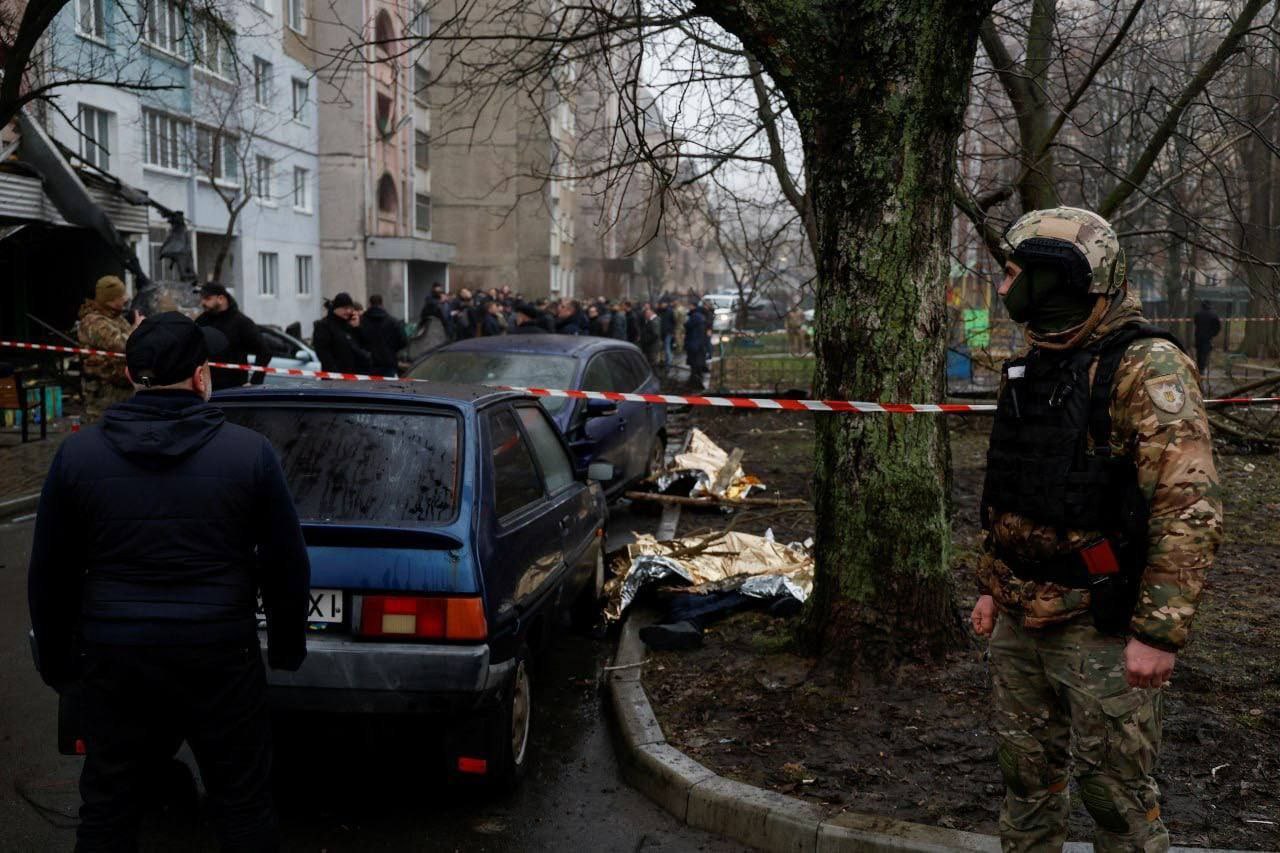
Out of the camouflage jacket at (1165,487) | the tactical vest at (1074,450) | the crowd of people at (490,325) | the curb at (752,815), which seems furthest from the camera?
the crowd of people at (490,325)

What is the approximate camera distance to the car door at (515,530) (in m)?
4.27

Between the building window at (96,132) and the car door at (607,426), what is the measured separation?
17.6m

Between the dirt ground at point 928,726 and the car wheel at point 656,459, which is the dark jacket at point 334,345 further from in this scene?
the dirt ground at point 928,726

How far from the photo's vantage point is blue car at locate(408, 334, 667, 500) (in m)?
9.22

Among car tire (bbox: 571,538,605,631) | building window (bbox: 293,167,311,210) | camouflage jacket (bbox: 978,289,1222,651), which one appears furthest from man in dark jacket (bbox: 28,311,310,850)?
building window (bbox: 293,167,311,210)

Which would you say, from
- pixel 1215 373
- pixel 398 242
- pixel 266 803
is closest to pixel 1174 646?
pixel 266 803

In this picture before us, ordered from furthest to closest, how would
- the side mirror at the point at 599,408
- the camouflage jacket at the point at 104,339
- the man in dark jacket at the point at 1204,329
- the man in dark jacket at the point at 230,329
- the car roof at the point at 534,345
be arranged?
the man in dark jacket at the point at 1204,329, the car roof at the point at 534,345, the man in dark jacket at the point at 230,329, the side mirror at the point at 599,408, the camouflage jacket at the point at 104,339

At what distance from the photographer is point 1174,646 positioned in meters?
2.69

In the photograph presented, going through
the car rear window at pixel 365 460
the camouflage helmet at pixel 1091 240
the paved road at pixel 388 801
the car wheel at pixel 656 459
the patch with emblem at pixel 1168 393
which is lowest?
the paved road at pixel 388 801

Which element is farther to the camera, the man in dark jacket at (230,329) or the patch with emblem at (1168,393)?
the man in dark jacket at (230,329)

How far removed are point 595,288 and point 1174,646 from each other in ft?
232

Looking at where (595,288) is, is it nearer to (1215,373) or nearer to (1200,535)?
(1215,373)

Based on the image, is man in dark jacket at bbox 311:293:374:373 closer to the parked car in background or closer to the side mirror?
the side mirror

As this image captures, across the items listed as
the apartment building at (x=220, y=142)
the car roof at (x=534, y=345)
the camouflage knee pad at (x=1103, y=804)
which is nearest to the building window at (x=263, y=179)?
the apartment building at (x=220, y=142)
